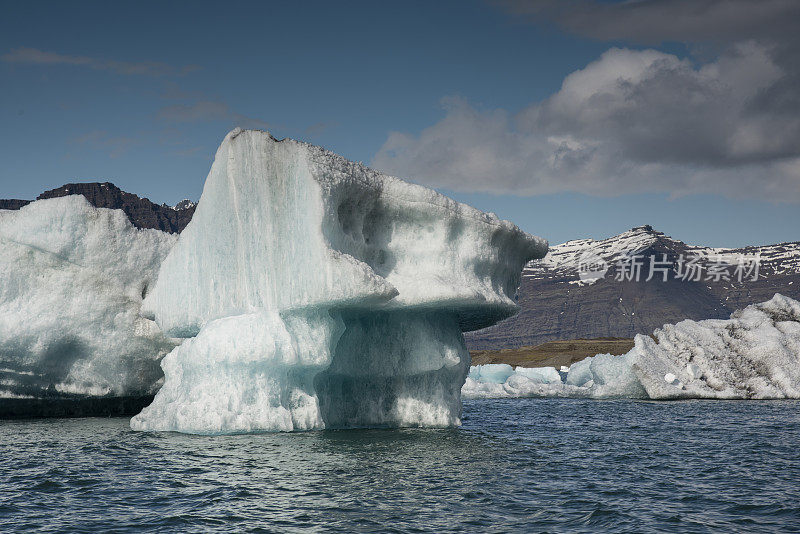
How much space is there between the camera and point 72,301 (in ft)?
70.0

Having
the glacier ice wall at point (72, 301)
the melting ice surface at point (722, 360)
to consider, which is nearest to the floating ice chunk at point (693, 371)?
the melting ice surface at point (722, 360)

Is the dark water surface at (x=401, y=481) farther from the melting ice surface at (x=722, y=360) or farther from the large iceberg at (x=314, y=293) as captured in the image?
the melting ice surface at (x=722, y=360)

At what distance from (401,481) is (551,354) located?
9505 centimetres

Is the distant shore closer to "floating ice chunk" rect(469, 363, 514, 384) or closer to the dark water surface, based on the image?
"floating ice chunk" rect(469, 363, 514, 384)

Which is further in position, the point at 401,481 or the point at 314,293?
the point at 314,293

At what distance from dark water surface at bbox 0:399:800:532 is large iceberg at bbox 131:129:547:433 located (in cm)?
111

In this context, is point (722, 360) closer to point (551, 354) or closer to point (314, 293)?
point (314, 293)

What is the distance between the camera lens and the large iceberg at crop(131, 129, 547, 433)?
631 inches

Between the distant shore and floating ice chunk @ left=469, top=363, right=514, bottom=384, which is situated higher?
the distant shore

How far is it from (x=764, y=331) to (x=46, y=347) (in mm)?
29648

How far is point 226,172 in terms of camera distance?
17.3 m

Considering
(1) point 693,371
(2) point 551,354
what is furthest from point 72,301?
(2) point 551,354

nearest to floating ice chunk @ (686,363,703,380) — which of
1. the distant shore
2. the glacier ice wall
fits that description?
the glacier ice wall

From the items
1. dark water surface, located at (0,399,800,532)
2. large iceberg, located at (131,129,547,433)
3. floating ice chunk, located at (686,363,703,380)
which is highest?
large iceberg, located at (131,129,547,433)
